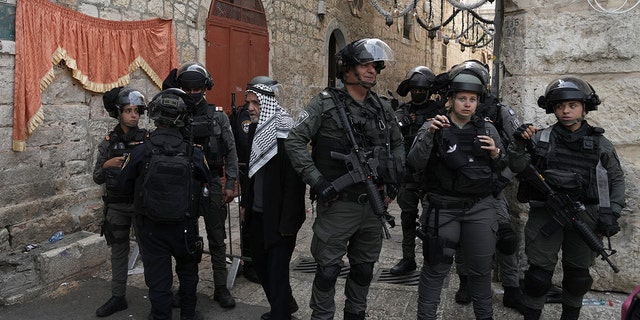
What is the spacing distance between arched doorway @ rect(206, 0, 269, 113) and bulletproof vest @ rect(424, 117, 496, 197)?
5133 mm

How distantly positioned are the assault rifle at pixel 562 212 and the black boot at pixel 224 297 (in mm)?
2464

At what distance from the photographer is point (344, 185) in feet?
10.6

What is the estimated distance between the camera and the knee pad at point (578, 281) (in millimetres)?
3514

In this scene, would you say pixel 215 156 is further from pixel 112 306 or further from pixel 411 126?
pixel 411 126

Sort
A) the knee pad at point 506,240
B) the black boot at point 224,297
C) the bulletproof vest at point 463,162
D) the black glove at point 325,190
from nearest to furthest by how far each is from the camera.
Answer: the black glove at point 325,190 → the bulletproof vest at point 463,162 → the knee pad at point 506,240 → the black boot at point 224,297

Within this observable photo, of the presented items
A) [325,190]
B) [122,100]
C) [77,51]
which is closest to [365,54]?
[325,190]

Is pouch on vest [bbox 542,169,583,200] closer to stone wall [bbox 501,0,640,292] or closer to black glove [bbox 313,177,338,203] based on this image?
stone wall [bbox 501,0,640,292]

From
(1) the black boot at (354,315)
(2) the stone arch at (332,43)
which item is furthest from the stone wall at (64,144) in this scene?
(2) the stone arch at (332,43)

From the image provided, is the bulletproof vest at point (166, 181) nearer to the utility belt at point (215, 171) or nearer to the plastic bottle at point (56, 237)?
the utility belt at point (215, 171)

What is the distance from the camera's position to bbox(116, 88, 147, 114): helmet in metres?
4.08

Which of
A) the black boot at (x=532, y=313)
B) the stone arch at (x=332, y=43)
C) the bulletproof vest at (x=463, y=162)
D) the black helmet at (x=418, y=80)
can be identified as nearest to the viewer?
the bulletproof vest at (x=463, y=162)

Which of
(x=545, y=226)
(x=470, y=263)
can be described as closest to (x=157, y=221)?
(x=470, y=263)

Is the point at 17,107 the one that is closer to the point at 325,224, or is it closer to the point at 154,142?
the point at 154,142

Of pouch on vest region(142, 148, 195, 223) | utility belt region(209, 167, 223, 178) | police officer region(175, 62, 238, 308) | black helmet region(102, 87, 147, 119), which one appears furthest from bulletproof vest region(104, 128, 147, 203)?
pouch on vest region(142, 148, 195, 223)
